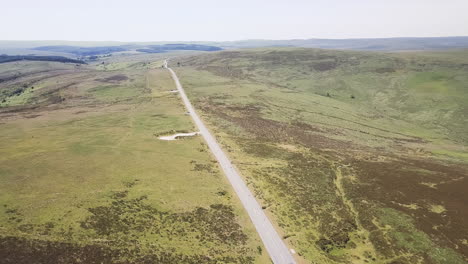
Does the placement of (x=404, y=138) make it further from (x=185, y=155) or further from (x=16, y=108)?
(x=16, y=108)

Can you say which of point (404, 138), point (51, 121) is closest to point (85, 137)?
point (51, 121)

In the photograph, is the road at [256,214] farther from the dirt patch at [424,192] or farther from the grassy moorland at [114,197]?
the dirt patch at [424,192]

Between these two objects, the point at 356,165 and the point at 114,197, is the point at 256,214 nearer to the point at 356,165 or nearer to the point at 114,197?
the point at 114,197

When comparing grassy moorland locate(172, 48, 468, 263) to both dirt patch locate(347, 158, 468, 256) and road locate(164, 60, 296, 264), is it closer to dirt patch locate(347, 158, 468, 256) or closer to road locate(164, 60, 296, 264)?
dirt patch locate(347, 158, 468, 256)

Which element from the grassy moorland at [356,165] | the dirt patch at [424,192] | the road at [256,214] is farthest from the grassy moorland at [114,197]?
the dirt patch at [424,192]

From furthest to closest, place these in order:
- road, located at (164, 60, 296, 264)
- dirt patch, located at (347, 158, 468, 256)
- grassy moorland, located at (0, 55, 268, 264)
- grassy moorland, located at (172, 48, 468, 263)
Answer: dirt patch, located at (347, 158, 468, 256)
grassy moorland, located at (172, 48, 468, 263)
road, located at (164, 60, 296, 264)
grassy moorland, located at (0, 55, 268, 264)

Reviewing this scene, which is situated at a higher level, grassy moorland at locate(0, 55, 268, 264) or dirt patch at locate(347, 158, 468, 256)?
grassy moorland at locate(0, 55, 268, 264)

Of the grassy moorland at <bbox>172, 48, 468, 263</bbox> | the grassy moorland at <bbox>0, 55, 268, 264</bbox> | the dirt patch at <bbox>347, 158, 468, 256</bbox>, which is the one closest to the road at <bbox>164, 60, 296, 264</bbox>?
the grassy moorland at <bbox>0, 55, 268, 264</bbox>
